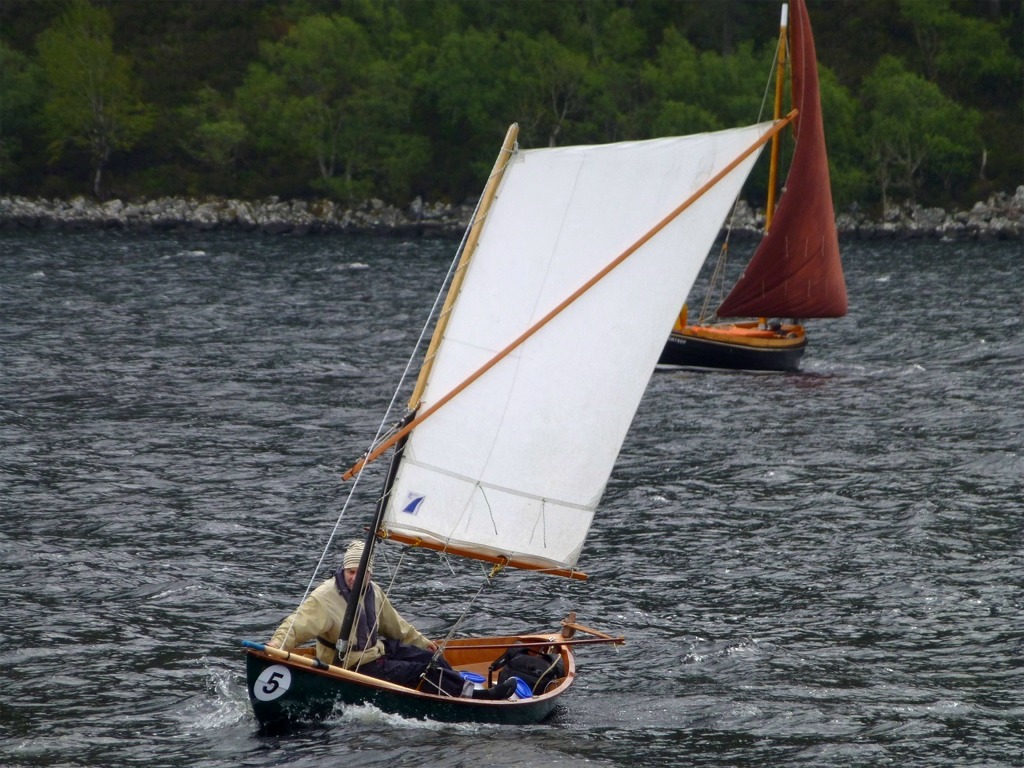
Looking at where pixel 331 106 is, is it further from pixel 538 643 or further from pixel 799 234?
pixel 538 643

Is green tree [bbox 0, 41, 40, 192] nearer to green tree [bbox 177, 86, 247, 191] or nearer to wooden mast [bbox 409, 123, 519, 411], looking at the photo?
green tree [bbox 177, 86, 247, 191]

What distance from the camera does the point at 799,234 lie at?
152 feet

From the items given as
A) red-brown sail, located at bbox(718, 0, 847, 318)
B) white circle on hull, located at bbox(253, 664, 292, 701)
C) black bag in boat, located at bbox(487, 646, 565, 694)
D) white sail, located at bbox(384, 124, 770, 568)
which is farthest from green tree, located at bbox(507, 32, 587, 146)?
white circle on hull, located at bbox(253, 664, 292, 701)

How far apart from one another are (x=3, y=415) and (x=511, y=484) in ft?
82.6

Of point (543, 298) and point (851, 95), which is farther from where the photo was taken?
point (851, 95)

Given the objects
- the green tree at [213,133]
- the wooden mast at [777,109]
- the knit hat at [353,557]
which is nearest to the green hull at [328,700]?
the knit hat at [353,557]

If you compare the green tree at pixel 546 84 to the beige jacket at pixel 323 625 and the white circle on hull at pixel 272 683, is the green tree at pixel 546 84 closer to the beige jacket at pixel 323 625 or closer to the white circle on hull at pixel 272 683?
the beige jacket at pixel 323 625

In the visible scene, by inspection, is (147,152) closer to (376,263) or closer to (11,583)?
(376,263)

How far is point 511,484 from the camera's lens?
1852 centimetres

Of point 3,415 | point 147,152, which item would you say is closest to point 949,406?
point 3,415

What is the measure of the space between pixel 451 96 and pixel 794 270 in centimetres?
7842

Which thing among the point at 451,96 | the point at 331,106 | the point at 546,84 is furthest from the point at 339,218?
the point at 546,84

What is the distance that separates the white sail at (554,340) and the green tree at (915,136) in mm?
92139

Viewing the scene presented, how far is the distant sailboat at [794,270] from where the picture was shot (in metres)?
46.0
